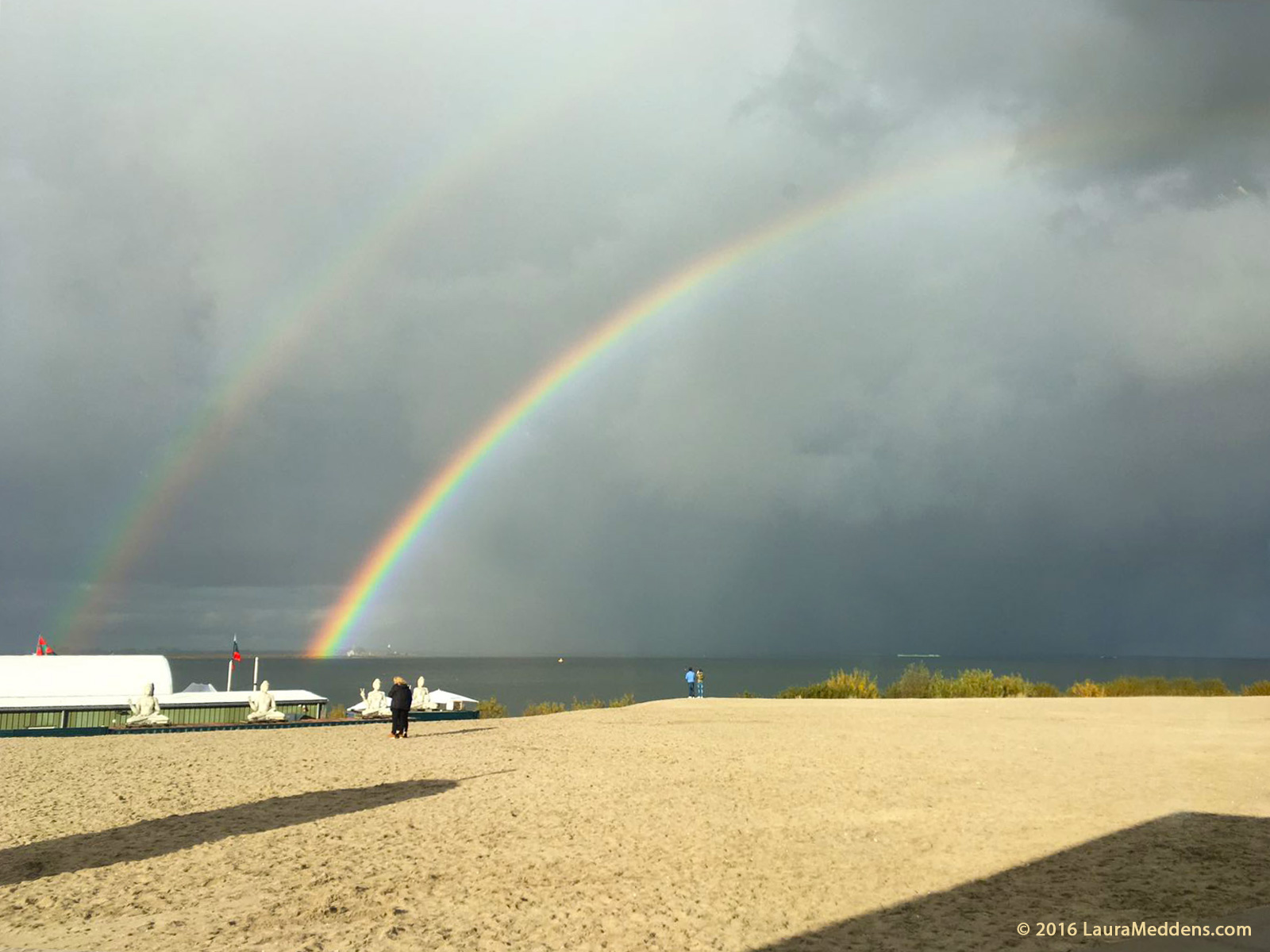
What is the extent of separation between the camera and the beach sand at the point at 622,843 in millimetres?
8523

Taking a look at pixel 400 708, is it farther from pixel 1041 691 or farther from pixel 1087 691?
pixel 1041 691

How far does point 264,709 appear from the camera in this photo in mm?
28109

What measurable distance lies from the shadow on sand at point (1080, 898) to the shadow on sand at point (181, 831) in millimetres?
7399

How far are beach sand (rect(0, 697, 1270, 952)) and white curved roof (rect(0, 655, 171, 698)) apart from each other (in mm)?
9171

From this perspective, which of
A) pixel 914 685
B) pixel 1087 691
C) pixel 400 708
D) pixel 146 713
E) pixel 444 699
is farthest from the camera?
pixel 914 685

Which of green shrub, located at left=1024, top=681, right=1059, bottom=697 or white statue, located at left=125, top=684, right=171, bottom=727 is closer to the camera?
white statue, located at left=125, top=684, right=171, bottom=727

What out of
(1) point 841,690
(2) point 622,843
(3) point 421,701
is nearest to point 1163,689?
(1) point 841,690

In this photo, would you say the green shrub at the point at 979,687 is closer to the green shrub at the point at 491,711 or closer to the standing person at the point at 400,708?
the green shrub at the point at 491,711

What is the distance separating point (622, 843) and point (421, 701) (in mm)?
21322

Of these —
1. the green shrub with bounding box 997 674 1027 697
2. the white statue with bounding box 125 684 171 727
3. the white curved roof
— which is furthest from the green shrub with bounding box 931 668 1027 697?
the white curved roof

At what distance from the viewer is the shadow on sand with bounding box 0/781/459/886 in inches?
419

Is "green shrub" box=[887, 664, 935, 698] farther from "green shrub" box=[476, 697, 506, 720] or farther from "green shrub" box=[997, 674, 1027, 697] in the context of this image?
"green shrub" box=[476, 697, 506, 720]

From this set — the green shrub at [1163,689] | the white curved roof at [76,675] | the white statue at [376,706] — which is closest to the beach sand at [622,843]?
the white statue at [376,706]

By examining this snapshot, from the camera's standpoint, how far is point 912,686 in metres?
43.2
